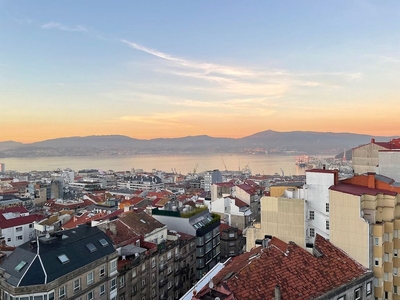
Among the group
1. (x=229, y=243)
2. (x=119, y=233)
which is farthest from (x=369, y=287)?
(x=229, y=243)

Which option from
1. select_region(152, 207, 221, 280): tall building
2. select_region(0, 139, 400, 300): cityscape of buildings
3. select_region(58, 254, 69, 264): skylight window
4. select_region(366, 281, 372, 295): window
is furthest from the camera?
select_region(152, 207, 221, 280): tall building

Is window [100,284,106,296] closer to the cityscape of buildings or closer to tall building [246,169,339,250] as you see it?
the cityscape of buildings

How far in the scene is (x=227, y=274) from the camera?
1614 cm

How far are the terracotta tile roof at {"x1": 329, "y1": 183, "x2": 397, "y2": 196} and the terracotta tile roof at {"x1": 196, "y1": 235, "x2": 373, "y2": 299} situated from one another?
2.90 m

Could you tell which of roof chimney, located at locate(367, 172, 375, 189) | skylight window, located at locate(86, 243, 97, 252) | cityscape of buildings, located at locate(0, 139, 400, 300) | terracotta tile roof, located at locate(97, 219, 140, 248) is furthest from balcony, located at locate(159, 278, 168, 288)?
roof chimney, located at locate(367, 172, 375, 189)

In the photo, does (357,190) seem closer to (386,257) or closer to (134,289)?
(386,257)

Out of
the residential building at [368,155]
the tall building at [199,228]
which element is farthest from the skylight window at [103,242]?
the residential building at [368,155]

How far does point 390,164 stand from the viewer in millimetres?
27391

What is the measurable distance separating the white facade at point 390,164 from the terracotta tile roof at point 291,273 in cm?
1252

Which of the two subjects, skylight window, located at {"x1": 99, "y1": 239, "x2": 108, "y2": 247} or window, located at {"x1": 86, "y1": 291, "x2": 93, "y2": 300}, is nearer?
window, located at {"x1": 86, "y1": 291, "x2": 93, "y2": 300}

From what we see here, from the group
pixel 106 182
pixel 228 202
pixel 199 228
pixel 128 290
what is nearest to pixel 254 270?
pixel 128 290

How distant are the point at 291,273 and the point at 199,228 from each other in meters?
17.6

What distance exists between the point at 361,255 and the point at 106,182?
Result: 125975mm

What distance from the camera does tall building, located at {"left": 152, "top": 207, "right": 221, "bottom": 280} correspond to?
106 ft
